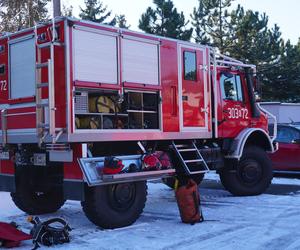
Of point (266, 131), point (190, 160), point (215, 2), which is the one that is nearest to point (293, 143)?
point (266, 131)

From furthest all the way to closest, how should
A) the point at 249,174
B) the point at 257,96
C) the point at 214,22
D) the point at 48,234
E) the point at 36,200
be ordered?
the point at 214,22 < the point at 257,96 < the point at 249,174 < the point at 36,200 < the point at 48,234

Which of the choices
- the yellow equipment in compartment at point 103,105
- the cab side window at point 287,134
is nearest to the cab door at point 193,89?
the yellow equipment in compartment at point 103,105

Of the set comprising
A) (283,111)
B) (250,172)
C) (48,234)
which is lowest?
(48,234)

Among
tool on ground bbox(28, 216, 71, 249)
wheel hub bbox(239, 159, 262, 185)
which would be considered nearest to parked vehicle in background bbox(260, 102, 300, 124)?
Answer: wheel hub bbox(239, 159, 262, 185)

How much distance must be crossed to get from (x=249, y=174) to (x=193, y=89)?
2.61 metres

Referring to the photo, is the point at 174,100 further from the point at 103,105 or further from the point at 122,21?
the point at 122,21

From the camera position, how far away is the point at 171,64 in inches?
363

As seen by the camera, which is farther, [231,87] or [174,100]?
[231,87]

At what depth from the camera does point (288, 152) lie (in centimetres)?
1421

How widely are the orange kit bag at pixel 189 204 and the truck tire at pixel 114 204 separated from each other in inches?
24.0

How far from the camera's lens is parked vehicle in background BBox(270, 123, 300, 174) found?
1412 centimetres

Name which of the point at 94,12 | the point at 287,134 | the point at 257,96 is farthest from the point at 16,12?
the point at 257,96

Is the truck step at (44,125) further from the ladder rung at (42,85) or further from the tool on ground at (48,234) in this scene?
the tool on ground at (48,234)

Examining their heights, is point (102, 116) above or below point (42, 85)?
below
